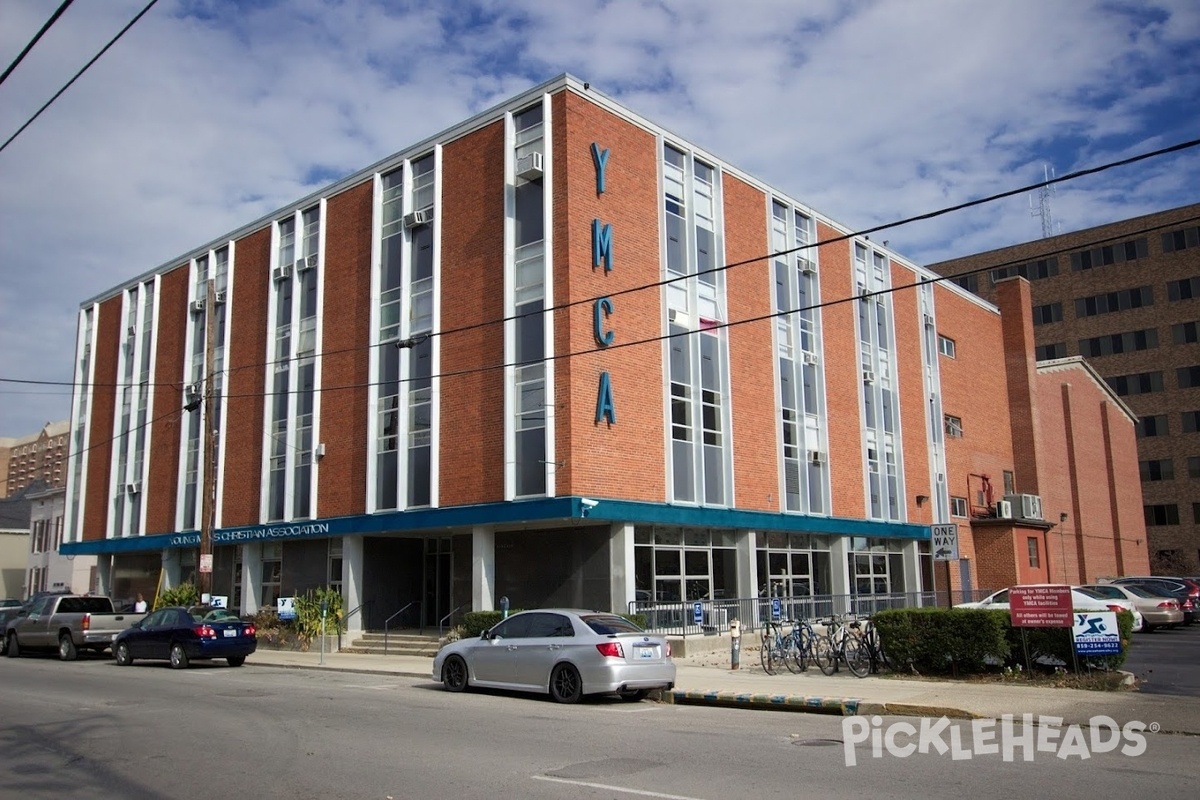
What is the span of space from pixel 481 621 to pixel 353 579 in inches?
291

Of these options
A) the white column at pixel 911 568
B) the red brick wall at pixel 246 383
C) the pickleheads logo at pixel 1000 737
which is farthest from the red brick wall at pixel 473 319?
the white column at pixel 911 568

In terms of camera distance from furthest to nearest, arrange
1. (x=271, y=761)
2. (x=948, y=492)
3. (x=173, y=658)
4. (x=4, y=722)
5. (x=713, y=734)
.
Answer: (x=948, y=492) < (x=173, y=658) < (x=4, y=722) < (x=713, y=734) < (x=271, y=761)

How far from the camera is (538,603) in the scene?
26578mm

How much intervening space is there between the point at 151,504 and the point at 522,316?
21.7 metres

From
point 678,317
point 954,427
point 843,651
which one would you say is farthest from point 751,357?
point 954,427

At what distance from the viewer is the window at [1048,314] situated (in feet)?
260

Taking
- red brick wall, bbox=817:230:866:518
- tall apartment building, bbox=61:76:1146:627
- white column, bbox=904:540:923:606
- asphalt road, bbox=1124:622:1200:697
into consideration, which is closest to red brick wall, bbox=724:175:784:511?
tall apartment building, bbox=61:76:1146:627

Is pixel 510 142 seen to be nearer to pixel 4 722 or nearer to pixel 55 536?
pixel 4 722

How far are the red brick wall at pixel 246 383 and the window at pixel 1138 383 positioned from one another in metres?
64.1

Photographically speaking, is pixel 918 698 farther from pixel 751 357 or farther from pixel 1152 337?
pixel 1152 337

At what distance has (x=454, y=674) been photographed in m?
17.8

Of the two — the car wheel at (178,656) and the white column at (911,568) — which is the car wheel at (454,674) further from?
the white column at (911,568)

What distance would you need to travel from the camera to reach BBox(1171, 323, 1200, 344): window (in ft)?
239

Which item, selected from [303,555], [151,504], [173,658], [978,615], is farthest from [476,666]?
[151,504]
